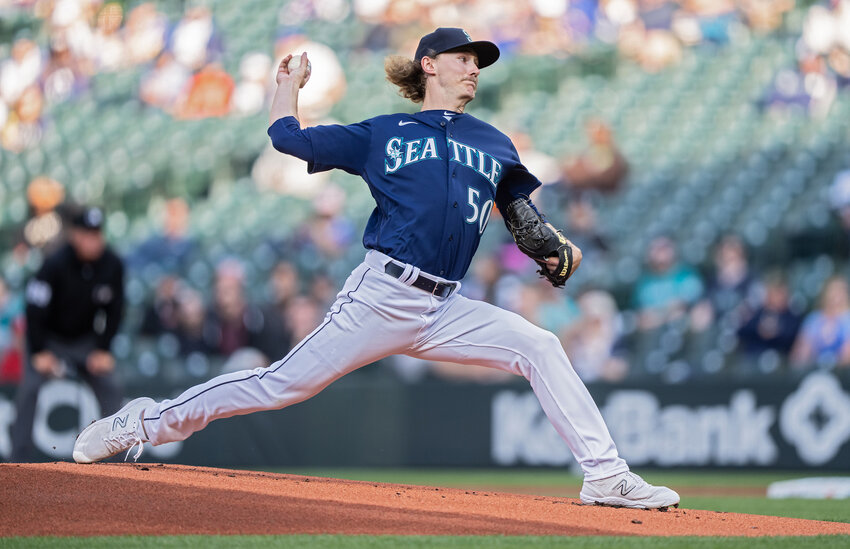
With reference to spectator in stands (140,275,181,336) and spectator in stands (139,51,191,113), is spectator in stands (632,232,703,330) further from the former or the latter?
spectator in stands (139,51,191,113)

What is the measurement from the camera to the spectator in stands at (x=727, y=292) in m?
9.45

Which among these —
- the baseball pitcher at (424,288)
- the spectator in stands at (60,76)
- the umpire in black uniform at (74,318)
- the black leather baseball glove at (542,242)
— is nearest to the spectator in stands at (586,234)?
the umpire in black uniform at (74,318)

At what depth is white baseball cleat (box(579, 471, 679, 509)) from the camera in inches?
179

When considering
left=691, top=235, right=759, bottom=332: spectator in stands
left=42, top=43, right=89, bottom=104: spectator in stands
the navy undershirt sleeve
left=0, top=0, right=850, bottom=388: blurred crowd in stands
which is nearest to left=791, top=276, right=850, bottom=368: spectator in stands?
left=0, top=0, right=850, bottom=388: blurred crowd in stands

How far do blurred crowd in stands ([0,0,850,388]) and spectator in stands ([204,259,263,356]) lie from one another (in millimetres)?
16

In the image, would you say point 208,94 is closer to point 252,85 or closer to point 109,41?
point 252,85

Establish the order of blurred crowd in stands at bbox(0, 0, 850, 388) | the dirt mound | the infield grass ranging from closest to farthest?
the infield grass
the dirt mound
blurred crowd in stands at bbox(0, 0, 850, 388)

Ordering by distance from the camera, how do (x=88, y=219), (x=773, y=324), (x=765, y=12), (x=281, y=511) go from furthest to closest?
(x=765, y=12), (x=773, y=324), (x=88, y=219), (x=281, y=511)

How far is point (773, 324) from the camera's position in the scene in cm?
916

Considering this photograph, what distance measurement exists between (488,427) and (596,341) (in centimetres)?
110

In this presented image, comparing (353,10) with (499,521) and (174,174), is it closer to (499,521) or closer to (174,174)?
(174,174)

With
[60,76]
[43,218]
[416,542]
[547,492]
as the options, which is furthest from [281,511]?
[60,76]

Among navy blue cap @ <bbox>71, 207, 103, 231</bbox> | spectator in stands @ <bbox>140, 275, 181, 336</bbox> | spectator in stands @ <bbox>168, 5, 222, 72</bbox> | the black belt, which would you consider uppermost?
spectator in stands @ <bbox>168, 5, 222, 72</bbox>

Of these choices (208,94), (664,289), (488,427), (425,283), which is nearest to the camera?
(425,283)
